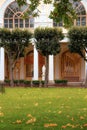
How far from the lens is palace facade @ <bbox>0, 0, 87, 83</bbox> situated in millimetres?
41844

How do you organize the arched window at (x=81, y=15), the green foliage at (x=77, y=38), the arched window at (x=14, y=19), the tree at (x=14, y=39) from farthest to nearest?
the arched window at (x=14, y=19)
the arched window at (x=81, y=15)
the tree at (x=14, y=39)
the green foliage at (x=77, y=38)

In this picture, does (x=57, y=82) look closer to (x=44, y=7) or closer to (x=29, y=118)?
(x=44, y=7)

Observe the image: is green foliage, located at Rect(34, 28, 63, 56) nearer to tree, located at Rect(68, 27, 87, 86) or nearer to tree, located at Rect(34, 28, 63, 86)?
tree, located at Rect(34, 28, 63, 86)

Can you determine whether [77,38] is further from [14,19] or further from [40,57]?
[40,57]

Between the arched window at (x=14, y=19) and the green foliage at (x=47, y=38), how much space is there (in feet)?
25.7

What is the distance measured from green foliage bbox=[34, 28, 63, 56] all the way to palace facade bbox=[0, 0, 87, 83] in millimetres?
5545

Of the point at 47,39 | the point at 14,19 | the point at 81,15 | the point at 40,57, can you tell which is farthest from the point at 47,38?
the point at 40,57

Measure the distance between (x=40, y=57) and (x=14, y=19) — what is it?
5.12 metres

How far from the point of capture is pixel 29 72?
154 ft

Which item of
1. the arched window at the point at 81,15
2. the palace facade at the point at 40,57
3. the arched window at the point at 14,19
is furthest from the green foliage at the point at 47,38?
→ the arched window at the point at 14,19

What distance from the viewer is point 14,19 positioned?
42906 millimetres

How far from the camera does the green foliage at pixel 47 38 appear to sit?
114 ft

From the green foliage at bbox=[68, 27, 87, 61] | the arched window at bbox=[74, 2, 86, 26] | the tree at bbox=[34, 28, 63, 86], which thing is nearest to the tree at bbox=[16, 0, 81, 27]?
the green foliage at bbox=[68, 27, 87, 61]

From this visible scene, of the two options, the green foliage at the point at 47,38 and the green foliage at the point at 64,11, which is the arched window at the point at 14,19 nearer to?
the green foliage at the point at 47,38
